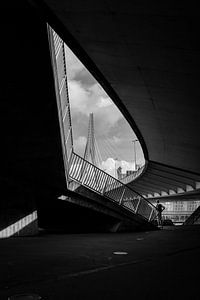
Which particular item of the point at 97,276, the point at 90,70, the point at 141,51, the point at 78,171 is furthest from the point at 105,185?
the point at 97,276

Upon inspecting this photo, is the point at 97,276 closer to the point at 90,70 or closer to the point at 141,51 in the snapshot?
the point at 141,51

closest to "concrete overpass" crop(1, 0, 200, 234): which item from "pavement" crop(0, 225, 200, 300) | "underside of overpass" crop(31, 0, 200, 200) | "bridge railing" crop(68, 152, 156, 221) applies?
"underside of overpass" crop(31, 0, 200, 200)

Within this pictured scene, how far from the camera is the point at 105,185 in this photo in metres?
18.8

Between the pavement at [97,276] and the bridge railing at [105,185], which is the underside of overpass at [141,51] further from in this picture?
the pavement at [97,276]

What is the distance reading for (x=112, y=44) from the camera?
900 cm

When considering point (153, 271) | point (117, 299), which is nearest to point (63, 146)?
point (153, 271)

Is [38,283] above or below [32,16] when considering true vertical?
below

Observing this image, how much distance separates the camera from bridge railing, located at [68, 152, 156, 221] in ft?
52.0

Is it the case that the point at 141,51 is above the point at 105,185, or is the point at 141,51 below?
above

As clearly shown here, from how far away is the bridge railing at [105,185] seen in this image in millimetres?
15836

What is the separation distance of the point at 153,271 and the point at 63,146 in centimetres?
694

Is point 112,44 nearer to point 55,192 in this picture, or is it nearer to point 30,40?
point 30,40

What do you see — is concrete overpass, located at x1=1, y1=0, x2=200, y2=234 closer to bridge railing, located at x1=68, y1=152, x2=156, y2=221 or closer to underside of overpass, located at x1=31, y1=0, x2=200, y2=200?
underside of overpass, located at x1=31, y1=0, x2=200, y2=200

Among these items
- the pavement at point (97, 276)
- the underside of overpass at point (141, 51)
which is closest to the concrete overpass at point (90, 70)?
the underside of overpass at point (141, 51)
